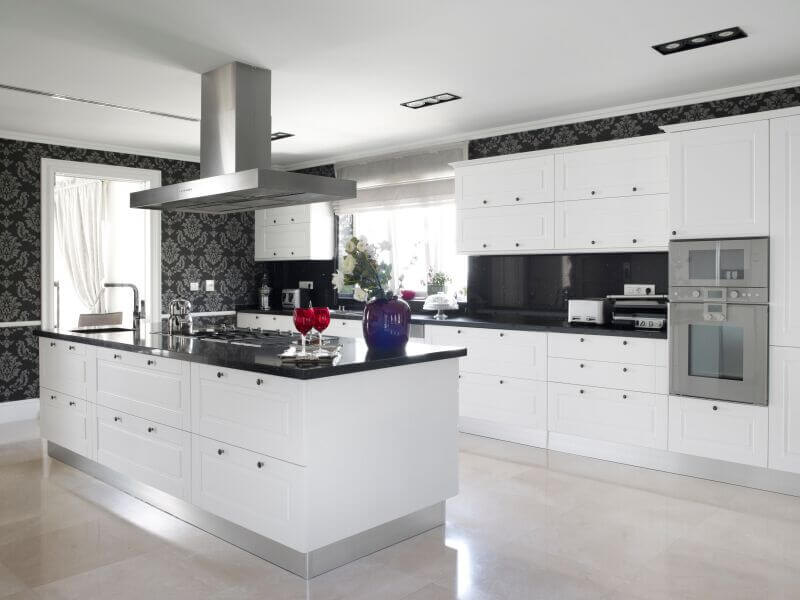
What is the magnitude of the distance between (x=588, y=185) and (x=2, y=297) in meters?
4.80

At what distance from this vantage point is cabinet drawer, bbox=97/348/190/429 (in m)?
3.25

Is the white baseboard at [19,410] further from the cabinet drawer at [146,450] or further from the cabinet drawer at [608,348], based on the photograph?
the cabinet drawer at [608,348]

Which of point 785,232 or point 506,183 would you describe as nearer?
point 785,232

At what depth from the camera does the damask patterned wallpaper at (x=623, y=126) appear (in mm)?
4218

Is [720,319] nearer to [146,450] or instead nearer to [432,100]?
[432,100]

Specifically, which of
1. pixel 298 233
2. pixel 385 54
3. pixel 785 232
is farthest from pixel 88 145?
pixel 785 232

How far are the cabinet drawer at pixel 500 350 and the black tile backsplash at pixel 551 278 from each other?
608 mm

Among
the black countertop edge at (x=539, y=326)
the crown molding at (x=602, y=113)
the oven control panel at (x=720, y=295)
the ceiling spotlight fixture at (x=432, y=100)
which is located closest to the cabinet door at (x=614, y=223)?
the oven control panel at (x=720, y=295)

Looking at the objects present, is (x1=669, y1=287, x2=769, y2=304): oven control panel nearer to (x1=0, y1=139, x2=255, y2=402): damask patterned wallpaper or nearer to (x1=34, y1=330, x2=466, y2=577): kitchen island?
(x1=34, y1=330, x2=466, y2=577): kitchen island

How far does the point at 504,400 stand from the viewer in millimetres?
4883

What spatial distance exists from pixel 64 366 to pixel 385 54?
2.78m

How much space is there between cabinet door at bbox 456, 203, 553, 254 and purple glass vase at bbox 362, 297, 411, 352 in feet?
6.83

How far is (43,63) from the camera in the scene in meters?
3.77

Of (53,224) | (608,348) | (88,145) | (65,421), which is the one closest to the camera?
(65,421)
